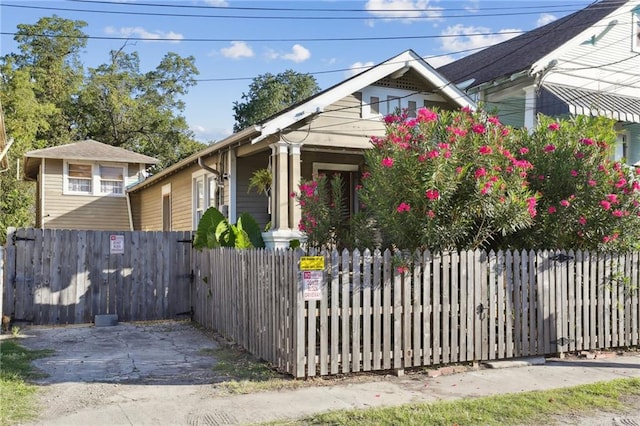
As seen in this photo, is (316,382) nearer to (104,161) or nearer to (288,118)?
(288,118)

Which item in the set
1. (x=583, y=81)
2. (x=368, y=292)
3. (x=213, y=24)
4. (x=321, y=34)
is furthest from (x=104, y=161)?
(x=368, y=292)

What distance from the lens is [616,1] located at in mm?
17406

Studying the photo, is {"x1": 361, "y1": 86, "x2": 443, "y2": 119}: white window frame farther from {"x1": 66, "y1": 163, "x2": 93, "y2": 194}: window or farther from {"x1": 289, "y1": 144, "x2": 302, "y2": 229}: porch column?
{"x1": 66, "y1": 163, "x2": 93, "y2": 194}: window

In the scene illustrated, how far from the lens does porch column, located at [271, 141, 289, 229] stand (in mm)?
11859

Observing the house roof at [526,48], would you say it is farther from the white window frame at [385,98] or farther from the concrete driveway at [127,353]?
the concrete driveway at [127,353]

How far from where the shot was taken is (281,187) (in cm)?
1186

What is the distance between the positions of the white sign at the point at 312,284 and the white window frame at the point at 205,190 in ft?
29.0

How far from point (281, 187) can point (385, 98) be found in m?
3.29

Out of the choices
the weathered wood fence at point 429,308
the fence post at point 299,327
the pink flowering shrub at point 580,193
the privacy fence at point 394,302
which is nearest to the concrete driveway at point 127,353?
the privacy fence at point 394,302

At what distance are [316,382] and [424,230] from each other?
2250mm

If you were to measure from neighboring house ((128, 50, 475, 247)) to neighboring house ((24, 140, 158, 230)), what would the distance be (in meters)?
9.35

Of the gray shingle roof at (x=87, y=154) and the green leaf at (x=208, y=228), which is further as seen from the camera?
the gray shingle roof at (x=87, y=154)

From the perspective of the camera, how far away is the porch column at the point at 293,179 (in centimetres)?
1195

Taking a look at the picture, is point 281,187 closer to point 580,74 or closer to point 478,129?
point 478,129
